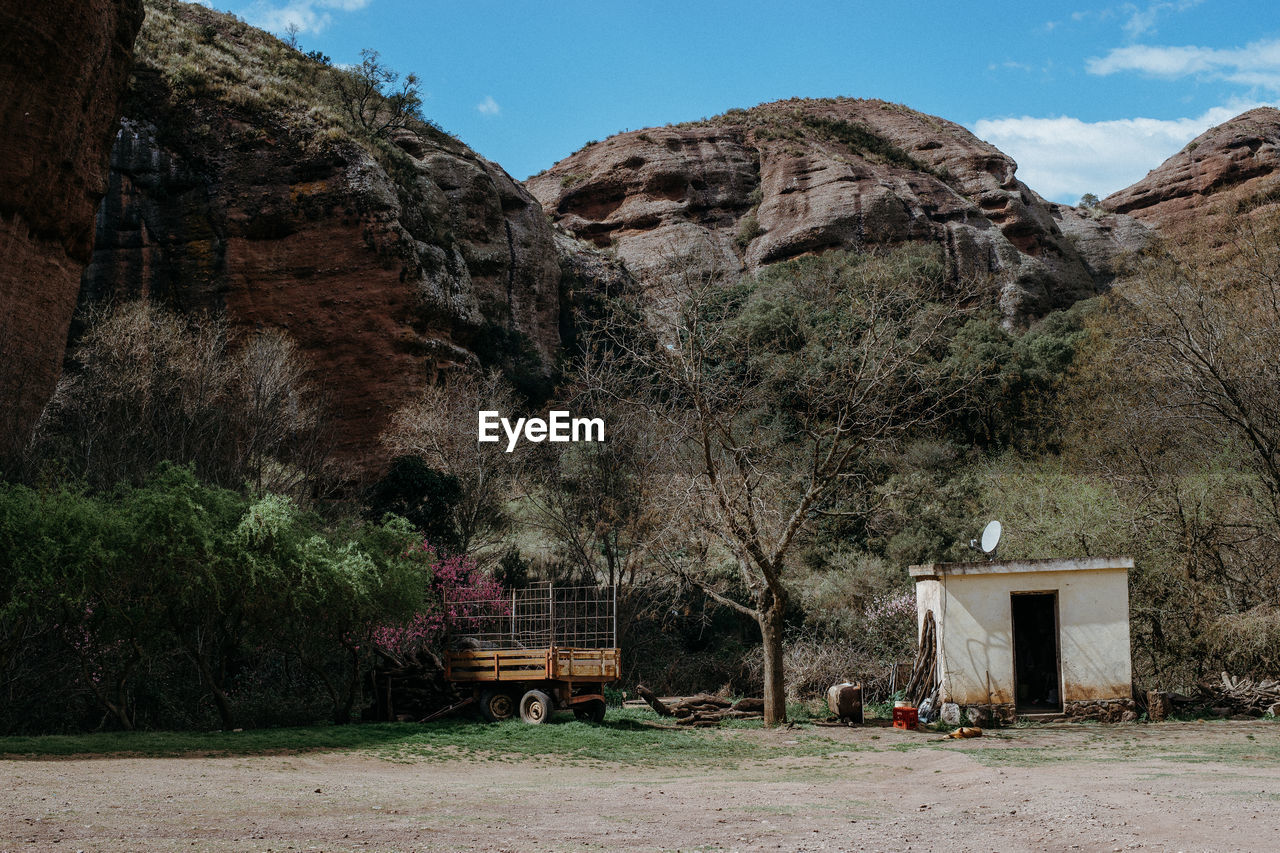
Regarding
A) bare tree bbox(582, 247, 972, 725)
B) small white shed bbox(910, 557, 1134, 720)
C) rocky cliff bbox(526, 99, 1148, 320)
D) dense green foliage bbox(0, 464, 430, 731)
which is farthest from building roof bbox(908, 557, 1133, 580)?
rocky cliff bbox(526, 99, 1148, 320)

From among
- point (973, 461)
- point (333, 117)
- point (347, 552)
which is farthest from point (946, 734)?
point (333, 117)

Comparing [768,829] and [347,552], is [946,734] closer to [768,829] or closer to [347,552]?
[768,829]

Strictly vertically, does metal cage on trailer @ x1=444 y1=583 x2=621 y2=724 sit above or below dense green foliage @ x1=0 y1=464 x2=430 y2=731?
below

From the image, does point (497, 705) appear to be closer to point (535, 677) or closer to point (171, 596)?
point (535, 677)

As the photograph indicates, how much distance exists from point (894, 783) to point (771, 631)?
6.37m

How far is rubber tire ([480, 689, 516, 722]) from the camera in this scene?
15.7 m

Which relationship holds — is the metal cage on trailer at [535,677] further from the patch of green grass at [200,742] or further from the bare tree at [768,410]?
the bare tree at [768,410]

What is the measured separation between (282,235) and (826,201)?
29606mm

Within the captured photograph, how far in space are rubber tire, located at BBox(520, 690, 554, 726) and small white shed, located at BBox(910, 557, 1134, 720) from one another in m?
6.37

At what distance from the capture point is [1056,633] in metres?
16.0

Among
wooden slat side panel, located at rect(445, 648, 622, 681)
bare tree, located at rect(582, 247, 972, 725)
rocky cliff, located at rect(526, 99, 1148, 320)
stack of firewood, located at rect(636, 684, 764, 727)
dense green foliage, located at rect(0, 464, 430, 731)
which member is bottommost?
stack of firewood, located at rect(636, 684, 764, 727)

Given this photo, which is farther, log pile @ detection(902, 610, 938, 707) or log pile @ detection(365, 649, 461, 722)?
log pile @ detection(902, 610, 938, 707)

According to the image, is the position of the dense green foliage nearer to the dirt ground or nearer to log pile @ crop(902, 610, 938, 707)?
the dirt ground

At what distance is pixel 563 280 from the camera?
47.8m
